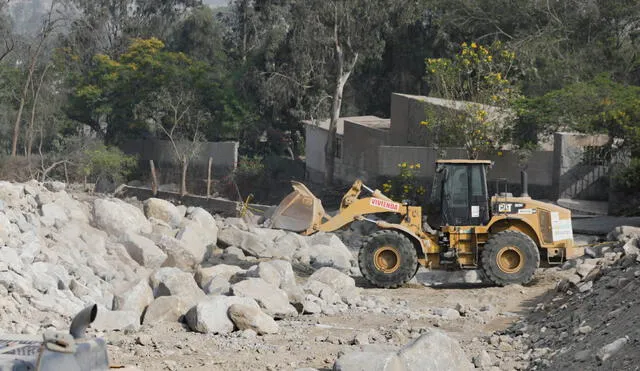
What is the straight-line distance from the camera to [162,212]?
22906 millimetres

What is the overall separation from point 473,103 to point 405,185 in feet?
9.56

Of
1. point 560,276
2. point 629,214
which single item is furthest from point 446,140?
point 560,276

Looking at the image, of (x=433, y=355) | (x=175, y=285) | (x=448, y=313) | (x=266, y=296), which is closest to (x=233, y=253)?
(x=175, y=285)

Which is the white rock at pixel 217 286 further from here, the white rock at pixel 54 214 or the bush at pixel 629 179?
the bush at pixel 629 179

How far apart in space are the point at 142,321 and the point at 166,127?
30240mm

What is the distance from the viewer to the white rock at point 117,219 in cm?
1998

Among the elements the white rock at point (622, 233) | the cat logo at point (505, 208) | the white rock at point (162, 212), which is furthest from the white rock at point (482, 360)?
the white rock at point (162, 212)

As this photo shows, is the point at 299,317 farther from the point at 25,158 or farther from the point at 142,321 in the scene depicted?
the point at 25,158

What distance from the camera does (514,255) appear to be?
17844mm

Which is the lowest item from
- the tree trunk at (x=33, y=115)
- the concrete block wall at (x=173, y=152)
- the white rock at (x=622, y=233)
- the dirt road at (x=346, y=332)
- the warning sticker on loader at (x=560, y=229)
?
the dirt road at (x=346, y=332)

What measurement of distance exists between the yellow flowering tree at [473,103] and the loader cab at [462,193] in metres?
9.16

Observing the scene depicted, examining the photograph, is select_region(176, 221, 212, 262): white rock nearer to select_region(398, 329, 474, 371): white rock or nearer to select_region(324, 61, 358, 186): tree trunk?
select_region(398, 329, 474, 371): white rock

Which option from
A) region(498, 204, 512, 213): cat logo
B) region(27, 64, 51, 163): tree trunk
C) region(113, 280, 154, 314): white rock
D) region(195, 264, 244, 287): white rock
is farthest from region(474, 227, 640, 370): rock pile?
region(27, 64, 51, 163): tree trunk

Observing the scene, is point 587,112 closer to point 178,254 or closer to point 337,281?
point 337,281
